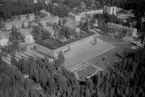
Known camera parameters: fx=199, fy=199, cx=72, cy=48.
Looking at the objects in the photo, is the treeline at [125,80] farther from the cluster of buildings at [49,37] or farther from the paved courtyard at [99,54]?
the cluster of buildings at [49,37]

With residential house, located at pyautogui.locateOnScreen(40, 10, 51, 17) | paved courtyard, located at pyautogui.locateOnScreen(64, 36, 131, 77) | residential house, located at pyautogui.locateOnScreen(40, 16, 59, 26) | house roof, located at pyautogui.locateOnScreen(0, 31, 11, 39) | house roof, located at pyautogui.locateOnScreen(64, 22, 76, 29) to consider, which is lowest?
paved courtyard, located at pyautogui.locateOnScreen(64, 36, 131, 77)

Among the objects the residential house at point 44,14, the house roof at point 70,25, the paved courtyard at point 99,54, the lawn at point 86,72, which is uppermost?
the residential house at point 44,14

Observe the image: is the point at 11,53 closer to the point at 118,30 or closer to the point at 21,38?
the point at 21,38

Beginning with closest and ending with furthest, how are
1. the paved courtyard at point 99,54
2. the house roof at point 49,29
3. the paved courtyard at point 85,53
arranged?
the paved courtyard at point 99,54
the paved courtyard at point 85,53
the house roof at point 49,29

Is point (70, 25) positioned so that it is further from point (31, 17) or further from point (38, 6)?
point (38, 6)

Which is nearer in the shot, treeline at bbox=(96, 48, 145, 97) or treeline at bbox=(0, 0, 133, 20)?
treeline at bbox=(96, 48, 145, 97)

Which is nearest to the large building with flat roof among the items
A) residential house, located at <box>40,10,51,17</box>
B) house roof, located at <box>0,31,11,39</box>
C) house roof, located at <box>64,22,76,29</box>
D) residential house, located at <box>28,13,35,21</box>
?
house roof, located at <box>64,22,76,29</box>

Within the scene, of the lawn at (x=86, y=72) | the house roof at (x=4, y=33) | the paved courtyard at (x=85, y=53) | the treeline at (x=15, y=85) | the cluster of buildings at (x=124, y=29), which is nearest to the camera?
the treeline at (x=15, y=85)

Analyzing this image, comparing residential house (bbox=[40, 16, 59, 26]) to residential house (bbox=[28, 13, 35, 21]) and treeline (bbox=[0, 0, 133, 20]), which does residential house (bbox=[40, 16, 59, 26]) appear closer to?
residential house (bbox=[28, 13, 35, 21])

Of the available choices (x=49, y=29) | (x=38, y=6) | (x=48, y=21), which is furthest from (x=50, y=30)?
(x=38, y=6)

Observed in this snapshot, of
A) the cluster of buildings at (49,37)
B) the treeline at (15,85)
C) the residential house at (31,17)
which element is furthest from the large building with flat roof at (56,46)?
the residential house at (31,17)

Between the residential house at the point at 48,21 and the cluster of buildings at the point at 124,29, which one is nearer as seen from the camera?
the cluster of buildings at the point at 124,29
